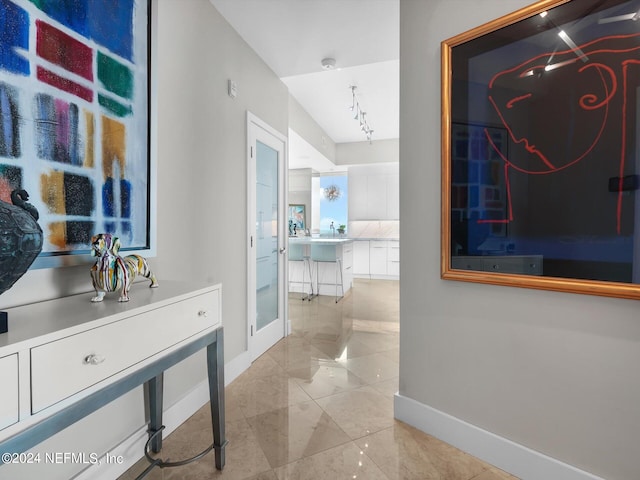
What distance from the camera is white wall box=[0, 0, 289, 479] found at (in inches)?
54.6

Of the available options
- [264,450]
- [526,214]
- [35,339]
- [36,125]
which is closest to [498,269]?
[526,214]

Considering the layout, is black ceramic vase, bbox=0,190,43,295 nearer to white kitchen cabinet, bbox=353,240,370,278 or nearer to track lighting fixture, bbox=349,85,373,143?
track lighting fixture, bbox=349,85,373,143

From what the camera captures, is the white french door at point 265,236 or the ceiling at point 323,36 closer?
the ceiling at point 323,36

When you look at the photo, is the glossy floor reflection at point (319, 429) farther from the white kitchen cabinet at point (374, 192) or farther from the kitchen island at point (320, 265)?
the white kitchen cabinet at point (374, 192)

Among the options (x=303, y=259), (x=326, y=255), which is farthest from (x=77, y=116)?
(x=303, y=259)

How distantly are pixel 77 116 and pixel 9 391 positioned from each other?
1050mm

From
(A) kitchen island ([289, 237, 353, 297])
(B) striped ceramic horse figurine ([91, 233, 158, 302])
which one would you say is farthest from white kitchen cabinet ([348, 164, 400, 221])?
(B) striped ceramic horse figurine ([91, 233, 158, 302])

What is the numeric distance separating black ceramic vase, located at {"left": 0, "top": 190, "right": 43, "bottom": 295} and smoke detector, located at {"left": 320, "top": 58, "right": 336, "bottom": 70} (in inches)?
111

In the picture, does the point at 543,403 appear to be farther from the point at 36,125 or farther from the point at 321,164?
the point at 321,164

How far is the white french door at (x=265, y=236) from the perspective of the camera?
2846 millimetres

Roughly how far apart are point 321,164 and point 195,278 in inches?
217

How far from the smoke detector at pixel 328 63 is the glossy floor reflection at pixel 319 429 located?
9.03ft

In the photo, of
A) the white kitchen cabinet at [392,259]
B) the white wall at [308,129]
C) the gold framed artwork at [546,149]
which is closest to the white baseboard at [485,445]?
the gold framed artwork at [546,149]

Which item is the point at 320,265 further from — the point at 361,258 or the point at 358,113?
the point at 358,113
